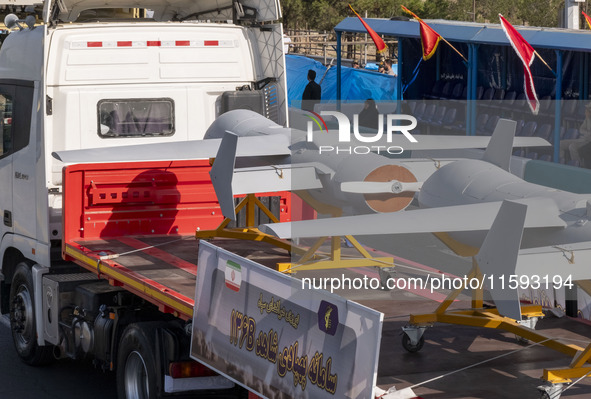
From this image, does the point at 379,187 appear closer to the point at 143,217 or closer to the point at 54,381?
the point at 143,217

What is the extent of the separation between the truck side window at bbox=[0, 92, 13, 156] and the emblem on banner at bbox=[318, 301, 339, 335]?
647 cm

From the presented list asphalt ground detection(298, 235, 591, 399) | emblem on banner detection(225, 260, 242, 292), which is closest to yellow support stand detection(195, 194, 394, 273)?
asphalt ground detection(298, 235, 591, 399)

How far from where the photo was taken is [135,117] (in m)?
11.4

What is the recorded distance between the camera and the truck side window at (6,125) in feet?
37.5

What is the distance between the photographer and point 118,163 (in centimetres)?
1039

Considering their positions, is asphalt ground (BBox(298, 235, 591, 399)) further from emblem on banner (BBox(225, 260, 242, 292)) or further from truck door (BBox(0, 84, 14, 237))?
truck door (BBox(0, 84, 14, 237))

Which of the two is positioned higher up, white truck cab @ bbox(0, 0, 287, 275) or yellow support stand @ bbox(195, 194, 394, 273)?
white truck cab @ bbox(0, 0, 287, 275)

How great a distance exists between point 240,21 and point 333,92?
19871mm

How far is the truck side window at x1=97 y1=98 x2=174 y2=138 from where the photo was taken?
36.9 feet

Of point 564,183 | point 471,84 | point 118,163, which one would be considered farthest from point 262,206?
point 471,84

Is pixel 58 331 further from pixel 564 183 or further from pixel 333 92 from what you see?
pixel 333 92

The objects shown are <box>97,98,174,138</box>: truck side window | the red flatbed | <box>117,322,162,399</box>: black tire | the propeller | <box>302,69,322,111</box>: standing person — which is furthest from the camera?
<box>302,69,322,111</box>: standing person

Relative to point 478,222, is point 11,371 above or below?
below

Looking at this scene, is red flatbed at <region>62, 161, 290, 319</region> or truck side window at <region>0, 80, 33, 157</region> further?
truck side window at <region>0, 80, 33, 157</region>
